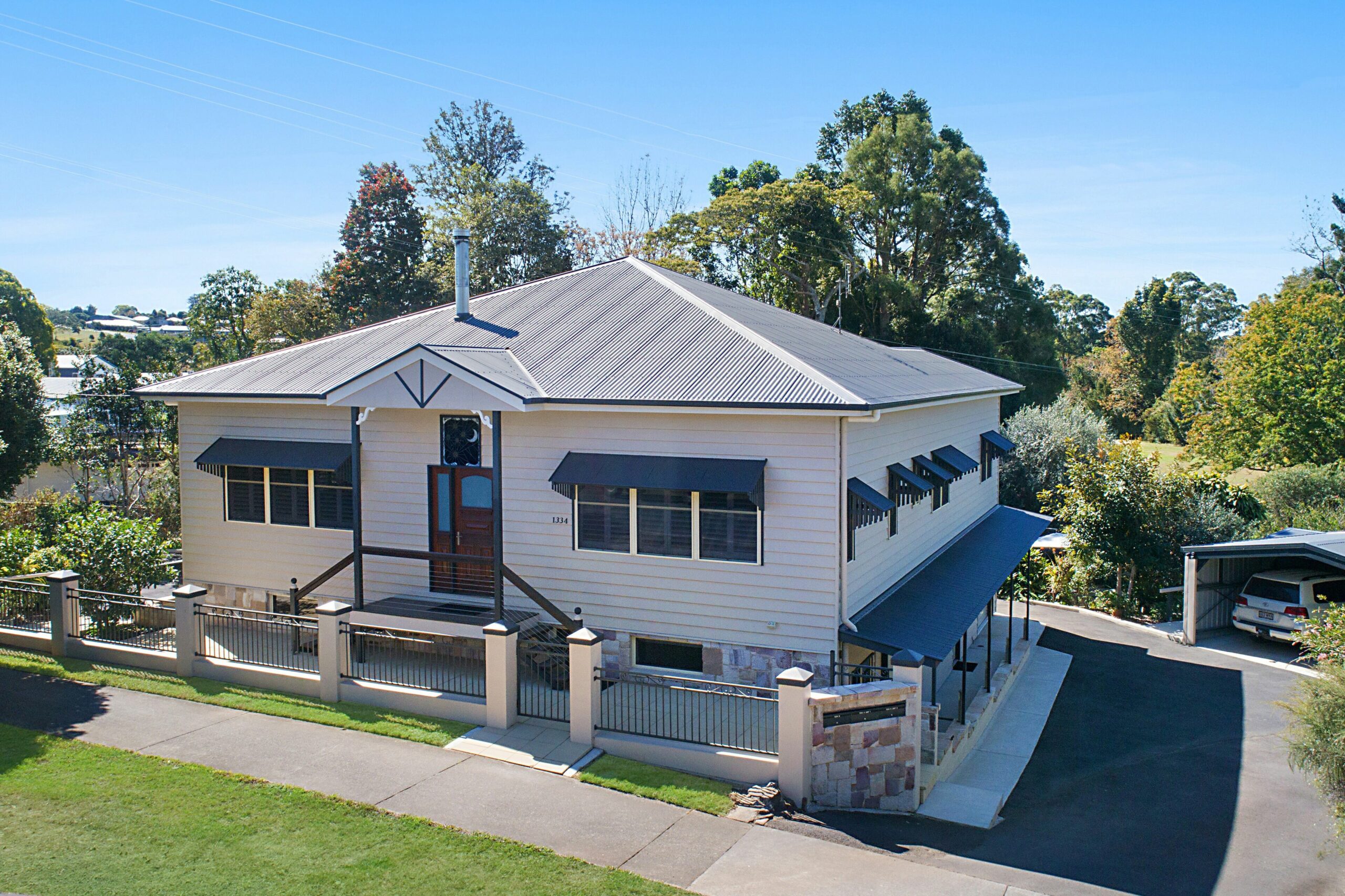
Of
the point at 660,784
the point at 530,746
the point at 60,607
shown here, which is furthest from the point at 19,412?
the point at 660,784

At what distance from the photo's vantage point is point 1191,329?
7100 cm

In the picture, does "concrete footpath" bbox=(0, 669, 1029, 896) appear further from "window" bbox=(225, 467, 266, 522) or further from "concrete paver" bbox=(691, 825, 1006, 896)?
"window" bbox=(225, 467, 266, 522)

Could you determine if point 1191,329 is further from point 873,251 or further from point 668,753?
point 668,753

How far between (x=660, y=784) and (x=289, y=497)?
364 inches

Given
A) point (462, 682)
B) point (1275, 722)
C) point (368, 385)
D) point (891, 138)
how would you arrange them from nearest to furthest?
point (462, 682) → point (368, 385) → point (1275, 722) → point (891, 138)

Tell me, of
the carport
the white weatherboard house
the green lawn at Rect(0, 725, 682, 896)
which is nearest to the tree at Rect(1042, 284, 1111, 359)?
the carport

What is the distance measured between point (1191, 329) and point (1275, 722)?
64.8 meters

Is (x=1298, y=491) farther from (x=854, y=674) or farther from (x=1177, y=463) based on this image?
(x=854, y=674)

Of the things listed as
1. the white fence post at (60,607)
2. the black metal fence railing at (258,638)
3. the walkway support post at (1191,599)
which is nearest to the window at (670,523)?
the black metal fence railing at (258,638)

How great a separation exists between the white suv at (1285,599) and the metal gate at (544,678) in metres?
15.1

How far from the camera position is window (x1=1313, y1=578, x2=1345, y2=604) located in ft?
63.3

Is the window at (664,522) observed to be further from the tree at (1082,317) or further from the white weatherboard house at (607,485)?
the tree at (1082,317)

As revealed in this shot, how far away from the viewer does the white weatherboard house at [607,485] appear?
12508mm

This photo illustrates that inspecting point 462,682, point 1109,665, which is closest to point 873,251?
point 1109,665
